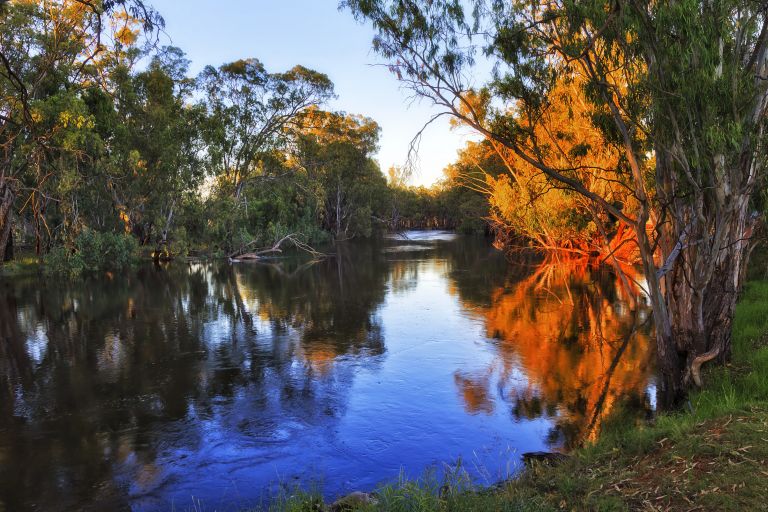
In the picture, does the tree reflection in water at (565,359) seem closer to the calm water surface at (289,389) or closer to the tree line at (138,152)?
the calm water surface at (289,389)

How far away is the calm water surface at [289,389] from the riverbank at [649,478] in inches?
50.3

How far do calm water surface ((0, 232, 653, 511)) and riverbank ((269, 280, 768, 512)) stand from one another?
1278mm

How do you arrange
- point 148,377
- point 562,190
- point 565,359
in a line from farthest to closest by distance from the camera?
1. point 562,190
2. point 565,359
3. point 148,377

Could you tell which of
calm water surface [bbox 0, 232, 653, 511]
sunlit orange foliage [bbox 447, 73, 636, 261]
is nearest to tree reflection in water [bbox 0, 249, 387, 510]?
calm water surface [bbox 0, 232, 653, 511]

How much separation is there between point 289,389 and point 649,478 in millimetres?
6055

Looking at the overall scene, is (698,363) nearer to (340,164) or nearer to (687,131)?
(687,131)

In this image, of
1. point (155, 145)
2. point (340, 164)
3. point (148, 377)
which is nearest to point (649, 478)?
point (148, 377)

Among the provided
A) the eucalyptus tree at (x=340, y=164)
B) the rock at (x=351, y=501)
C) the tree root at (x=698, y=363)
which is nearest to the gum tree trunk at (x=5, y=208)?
the eucalyptus tree at (x=340, y=164)

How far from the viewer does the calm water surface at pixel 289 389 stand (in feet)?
20.8

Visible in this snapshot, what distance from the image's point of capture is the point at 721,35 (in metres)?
6.70

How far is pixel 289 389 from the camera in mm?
9195

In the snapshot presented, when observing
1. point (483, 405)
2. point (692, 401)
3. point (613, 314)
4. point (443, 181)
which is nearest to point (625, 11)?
point (692, 401)

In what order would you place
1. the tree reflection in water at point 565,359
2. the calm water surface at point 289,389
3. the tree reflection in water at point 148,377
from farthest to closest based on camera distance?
the tree reflection in water at point 565,359
the tree reflection in water at point 148,377
the calm water surface at point 289,389

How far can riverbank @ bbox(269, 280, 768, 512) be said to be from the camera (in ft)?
13.0
